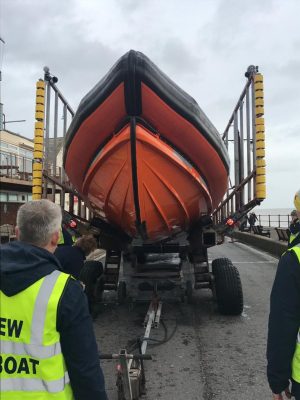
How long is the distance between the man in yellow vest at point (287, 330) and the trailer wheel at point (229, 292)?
10.7 ft

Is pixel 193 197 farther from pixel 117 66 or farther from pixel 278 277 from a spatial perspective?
pixel 278 277

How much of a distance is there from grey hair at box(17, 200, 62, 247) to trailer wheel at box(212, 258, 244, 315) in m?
3.87

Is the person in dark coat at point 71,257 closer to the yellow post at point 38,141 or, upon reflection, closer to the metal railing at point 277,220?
the yellow post at point 38,141

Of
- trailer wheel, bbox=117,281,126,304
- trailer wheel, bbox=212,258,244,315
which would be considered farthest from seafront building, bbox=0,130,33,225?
trailer wheel, bbox=212,258,244,315

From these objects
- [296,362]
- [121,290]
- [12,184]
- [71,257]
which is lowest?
[121,290]

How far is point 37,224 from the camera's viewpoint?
1545mm

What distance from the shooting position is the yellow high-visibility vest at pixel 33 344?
141 cm

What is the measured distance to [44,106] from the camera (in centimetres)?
513

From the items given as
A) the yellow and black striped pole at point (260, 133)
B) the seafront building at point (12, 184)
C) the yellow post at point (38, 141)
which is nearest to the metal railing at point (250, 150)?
the yellow and black striped pole at point (260, 133)

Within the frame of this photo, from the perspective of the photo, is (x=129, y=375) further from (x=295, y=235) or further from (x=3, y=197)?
(x=3, y=197)

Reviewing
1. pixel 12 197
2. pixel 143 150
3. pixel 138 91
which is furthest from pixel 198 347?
pixel 12 197

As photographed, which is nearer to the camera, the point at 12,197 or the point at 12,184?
the point at 12,184

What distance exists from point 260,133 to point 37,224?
141 inches

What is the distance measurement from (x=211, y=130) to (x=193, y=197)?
83 cm
